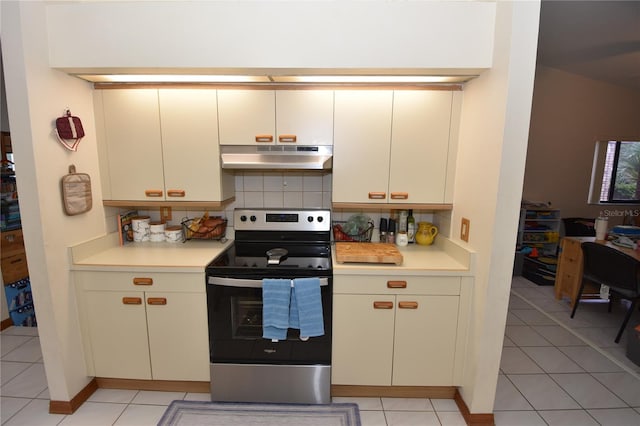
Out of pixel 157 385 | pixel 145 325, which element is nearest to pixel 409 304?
pixel 145 325

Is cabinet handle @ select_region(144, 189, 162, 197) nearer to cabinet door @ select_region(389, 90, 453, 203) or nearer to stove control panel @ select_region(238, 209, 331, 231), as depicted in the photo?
stove control panel @ select_region(238, 209, 331, 231)

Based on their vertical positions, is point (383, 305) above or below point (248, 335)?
above

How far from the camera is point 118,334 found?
1.95 m

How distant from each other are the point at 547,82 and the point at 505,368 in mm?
4479

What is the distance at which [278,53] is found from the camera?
1716 mm

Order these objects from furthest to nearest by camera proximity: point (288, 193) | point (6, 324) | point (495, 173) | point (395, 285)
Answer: point (6, 324) → point (288, 193) → point (395, 285) → point (495, 173)

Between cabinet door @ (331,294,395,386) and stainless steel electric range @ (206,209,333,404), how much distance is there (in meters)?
0.06

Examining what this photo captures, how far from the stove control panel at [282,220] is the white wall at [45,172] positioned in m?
1.01

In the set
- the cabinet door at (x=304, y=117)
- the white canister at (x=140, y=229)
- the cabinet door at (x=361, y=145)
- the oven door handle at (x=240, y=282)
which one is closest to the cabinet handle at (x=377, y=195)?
the cabinet door at (x=361, y=145)

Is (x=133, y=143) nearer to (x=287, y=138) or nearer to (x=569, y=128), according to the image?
(x=287, y=138)

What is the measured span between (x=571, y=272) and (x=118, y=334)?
4.19 m

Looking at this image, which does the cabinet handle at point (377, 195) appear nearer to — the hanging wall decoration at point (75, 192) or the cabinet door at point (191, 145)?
the cabinet door at point (191, 145)

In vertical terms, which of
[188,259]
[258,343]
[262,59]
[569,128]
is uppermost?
[569,128]

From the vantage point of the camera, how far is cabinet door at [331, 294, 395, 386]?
1.89m
